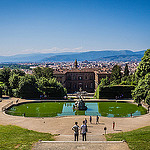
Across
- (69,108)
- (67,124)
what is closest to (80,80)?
(69,108)

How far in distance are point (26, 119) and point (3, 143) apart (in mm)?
12074

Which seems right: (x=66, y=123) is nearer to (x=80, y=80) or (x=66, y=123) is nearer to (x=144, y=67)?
(x=144, y=67)

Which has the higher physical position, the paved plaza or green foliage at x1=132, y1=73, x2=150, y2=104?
green foliage at x1=132, y1=73, x2=150, y2=104

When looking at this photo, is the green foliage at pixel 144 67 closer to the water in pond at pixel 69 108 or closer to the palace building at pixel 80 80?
the water in pond at pixel 69 108

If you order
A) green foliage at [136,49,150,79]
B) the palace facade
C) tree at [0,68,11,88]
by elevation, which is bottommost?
the palace facade

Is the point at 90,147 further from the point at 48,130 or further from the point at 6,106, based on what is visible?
the point at 6,106

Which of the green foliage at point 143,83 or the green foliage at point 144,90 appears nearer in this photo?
the green foliage at point 144,90

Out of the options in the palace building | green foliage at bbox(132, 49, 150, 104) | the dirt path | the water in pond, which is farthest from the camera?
the palace building

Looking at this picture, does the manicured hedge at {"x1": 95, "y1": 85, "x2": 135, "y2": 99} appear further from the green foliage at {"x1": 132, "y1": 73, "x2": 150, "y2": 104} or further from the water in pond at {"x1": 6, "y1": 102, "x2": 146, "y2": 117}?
the green foliage at {"x1": 132, "y1": 73, "x2": 150, "y2": 104}

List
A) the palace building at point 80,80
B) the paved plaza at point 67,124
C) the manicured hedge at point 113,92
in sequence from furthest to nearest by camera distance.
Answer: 1. the palace building at point 80,80
2. the manicured hedge at point 113,92
3. the paved plaza at point 67,124

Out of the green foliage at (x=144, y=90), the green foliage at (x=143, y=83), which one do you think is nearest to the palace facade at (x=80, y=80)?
the green foliage at (x=143, y=83)

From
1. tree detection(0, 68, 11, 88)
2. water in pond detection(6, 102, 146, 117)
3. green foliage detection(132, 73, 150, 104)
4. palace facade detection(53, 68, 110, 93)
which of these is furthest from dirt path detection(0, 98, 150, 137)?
palace facade detection(53, 68, 110, 93)

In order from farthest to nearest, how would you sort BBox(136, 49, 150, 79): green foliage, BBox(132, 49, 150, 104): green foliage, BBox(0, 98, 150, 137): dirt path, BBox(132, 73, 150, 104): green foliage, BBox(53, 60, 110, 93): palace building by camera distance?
1. BBox(53, 60, 110, 93): palace building
2. BBox(136, 49, 150, 79): green foliage
3. BBox(132, 49, 150, 104): green foliage
4. BBox(132, 73, 150, 104): green foliage
5. BBox(0, 98, 150, 137): dirt path

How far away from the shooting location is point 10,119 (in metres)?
25.7
